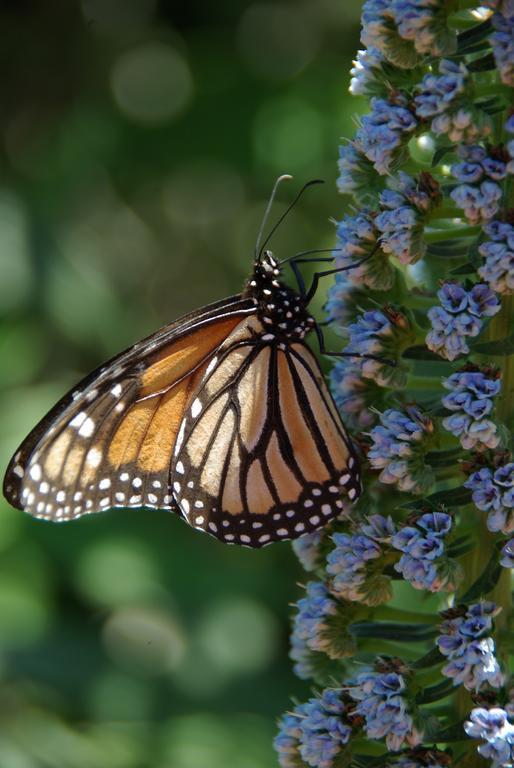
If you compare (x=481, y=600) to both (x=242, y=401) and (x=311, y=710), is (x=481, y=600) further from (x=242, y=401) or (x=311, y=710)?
(x=242, y=401)

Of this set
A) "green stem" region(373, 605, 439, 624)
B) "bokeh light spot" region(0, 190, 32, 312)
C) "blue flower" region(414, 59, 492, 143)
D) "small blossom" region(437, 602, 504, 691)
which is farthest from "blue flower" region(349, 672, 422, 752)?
"bokeh light spot" region(0, 190, 32, 312)

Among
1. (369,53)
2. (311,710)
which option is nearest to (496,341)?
(369,53)

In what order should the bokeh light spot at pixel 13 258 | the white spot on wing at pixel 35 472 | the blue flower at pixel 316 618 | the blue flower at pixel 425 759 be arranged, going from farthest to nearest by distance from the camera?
the bokeh light spot at pixel 13 258 → the white spot on wing at pixel 35 472 → the blue flower at pixel 316 618 → the blue flower at pixel 425 759

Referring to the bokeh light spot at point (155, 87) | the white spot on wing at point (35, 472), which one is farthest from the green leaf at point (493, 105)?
the bokeh light spot at point (155, 87)

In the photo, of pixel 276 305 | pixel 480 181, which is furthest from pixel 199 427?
pixel 480 181

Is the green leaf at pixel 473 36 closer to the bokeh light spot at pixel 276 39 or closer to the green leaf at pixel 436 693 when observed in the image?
the green leaf at pixel 436 693

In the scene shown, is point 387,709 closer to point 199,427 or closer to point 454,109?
point 199,427
